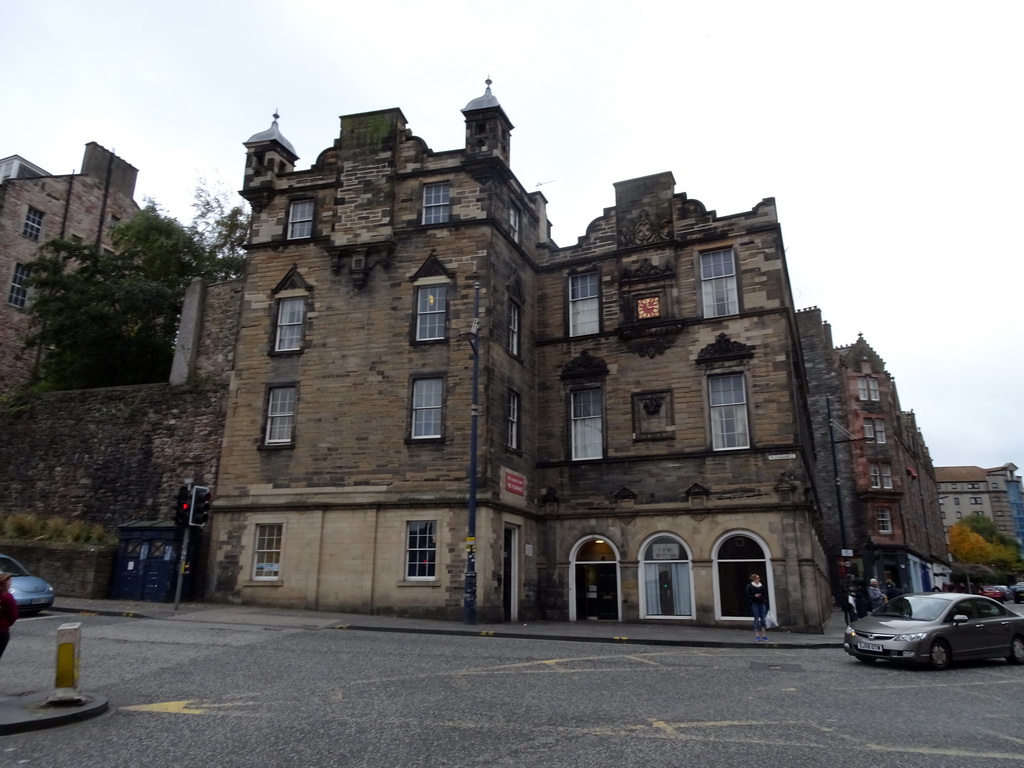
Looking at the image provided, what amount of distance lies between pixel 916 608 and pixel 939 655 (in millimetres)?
1116

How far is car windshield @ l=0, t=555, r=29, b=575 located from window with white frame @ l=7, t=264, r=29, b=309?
80.8ft

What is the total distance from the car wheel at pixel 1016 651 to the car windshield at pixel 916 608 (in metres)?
1.74

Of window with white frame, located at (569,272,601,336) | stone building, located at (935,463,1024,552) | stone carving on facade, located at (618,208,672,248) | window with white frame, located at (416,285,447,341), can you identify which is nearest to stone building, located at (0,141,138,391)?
window with white frame, located at (416,285,447,341)

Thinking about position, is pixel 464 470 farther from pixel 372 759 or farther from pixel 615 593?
pixel 372 759

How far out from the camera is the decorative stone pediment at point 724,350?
23.6 m

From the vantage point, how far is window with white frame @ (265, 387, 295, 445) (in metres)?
24.0

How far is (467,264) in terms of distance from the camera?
2405 cm

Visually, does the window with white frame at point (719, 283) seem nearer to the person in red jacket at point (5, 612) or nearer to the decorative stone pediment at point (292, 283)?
the decorative stone pediment at point (292, 283)

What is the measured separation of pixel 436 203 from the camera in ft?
82.7

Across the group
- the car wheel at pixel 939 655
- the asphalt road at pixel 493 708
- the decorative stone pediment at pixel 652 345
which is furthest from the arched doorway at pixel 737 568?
the car wheel at pixel 939 655

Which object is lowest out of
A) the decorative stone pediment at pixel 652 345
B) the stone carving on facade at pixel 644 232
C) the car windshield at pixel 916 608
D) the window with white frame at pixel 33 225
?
the car windshield at pixel 916 608

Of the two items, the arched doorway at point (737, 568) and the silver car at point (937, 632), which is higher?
the arched doorway at point (737, 568)

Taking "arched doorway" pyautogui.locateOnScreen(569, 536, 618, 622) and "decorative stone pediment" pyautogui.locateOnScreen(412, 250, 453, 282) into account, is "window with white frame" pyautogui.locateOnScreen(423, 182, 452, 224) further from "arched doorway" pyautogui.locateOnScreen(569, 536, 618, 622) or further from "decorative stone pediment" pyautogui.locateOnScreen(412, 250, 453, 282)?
"arched doorway" pyautogui.locateOnScreen(569, 536, 618, 622)

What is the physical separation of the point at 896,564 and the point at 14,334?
53718 mm
